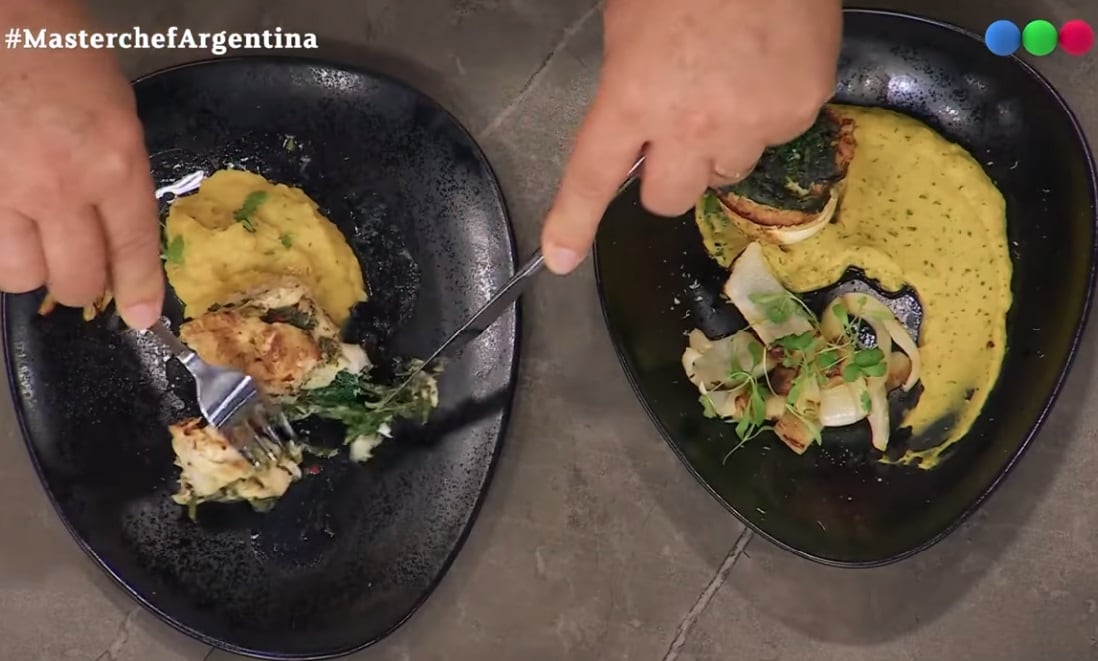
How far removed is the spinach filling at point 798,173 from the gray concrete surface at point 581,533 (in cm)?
27

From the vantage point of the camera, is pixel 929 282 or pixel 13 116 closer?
pixel 13 116

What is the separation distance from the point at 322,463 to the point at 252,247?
0.96ft

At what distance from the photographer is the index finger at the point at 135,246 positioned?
2.60ft

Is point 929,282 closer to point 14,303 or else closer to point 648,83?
point 648,83

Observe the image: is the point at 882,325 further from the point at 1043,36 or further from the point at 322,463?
the point at 322,463

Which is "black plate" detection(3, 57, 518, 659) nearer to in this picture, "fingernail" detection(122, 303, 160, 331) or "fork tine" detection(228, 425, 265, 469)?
"fork tine" detection(228, 425, 265, 469)

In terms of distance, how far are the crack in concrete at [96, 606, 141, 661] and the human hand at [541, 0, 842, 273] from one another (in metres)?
0.91

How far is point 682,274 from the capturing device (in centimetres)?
127

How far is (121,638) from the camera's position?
1321mm

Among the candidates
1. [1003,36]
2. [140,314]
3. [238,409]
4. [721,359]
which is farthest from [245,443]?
[1003,36]

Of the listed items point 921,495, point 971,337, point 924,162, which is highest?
point 924,162

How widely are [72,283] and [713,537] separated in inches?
34.3

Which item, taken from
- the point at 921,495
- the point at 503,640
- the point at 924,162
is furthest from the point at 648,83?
the point at 503,640

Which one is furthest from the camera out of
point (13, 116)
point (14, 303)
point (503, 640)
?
point (503, 640)
